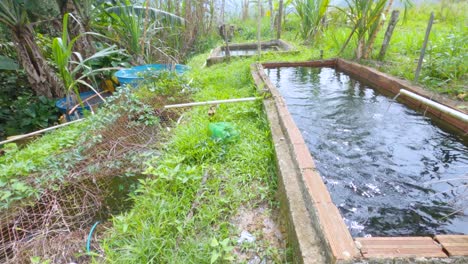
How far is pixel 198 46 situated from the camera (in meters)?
7.89

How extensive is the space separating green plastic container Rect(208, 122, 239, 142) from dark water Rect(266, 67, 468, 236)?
71 centimetres

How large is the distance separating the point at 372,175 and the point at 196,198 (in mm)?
1283

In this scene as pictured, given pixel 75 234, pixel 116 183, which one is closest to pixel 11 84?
pixel 116 183

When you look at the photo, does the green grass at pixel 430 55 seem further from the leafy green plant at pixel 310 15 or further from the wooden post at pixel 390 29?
the leafy green plant at pixel 310 15

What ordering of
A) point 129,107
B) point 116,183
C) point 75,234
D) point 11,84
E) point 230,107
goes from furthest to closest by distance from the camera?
point 11,84 < point 230,107 < point 129,107 < point 116,183 < point 75,234

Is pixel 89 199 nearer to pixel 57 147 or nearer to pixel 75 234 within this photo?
pixel 75 234

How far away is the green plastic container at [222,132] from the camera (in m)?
2.24

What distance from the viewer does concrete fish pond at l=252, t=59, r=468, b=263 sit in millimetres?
1063

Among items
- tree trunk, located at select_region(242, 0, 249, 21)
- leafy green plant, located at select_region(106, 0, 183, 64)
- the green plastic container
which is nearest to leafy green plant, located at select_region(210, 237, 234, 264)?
the green plastic container

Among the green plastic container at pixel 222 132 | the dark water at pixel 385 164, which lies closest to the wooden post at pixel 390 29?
the dark water at pixel 385 164

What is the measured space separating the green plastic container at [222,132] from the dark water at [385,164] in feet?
2.33

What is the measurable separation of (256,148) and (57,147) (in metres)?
1.83

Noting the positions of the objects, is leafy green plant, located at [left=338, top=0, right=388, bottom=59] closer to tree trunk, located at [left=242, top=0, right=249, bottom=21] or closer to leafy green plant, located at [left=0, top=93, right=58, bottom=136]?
leafy green plant, located at [left=0, top=93, right=58, bottom=136]

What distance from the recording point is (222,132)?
2.24 metres
